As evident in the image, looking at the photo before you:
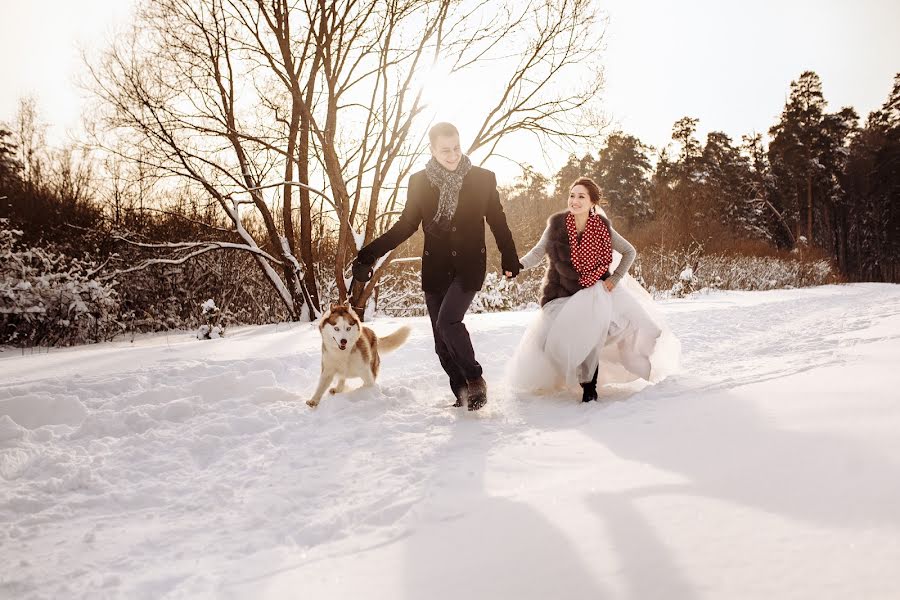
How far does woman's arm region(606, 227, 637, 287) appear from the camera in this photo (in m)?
4.35

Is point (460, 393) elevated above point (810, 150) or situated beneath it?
situated beneath

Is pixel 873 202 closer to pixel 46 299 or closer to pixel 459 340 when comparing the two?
pixel 459 340

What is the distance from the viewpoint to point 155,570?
1959 millimetres

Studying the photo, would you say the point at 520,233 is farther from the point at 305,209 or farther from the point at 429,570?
the point at 429,570

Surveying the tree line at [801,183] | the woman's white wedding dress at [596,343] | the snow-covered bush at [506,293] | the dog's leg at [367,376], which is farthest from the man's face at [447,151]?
the tree line at [801,183]

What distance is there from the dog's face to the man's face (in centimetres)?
153

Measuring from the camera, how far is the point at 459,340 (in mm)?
4051

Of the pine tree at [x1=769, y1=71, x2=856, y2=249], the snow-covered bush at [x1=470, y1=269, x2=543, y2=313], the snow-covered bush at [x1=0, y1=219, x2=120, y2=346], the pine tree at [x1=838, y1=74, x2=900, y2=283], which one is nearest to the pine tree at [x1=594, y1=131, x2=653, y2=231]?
the pine tree at [x1=769, y1=71, x2=856, y2=249]

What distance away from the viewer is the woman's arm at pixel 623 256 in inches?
171

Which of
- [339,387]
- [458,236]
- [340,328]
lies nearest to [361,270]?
[340,328]

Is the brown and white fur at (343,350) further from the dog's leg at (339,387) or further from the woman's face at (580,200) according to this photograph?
the woman's face at (580,200)

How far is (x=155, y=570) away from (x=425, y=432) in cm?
187

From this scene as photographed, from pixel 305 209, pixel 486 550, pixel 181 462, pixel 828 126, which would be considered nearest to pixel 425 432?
pixel 181 462

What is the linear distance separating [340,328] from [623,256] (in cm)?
246
